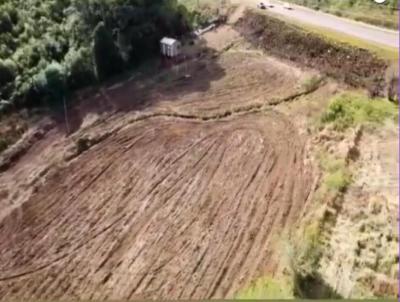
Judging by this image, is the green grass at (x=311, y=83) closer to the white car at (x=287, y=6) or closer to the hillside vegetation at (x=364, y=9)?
the hillside vegetation at (x=364, y=9)

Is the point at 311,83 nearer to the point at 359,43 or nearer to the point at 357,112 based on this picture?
the point at 359,43

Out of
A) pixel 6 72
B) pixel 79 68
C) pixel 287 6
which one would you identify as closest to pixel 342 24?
pixel 287 6

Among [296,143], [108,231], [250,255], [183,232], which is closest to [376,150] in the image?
[296,143]

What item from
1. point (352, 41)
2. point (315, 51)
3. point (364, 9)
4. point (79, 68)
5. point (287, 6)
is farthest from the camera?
point (287, 6)

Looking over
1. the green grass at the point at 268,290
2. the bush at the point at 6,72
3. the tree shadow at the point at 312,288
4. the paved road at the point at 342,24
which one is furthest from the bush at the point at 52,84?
the tree shadow at the point at 312,288

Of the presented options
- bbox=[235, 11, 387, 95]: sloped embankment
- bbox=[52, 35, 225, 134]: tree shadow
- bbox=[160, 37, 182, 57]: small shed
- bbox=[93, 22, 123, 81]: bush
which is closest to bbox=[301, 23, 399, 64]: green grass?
bbox=[235, 11, 387, 95]: sloped embankment

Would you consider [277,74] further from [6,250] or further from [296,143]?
[6,250]
